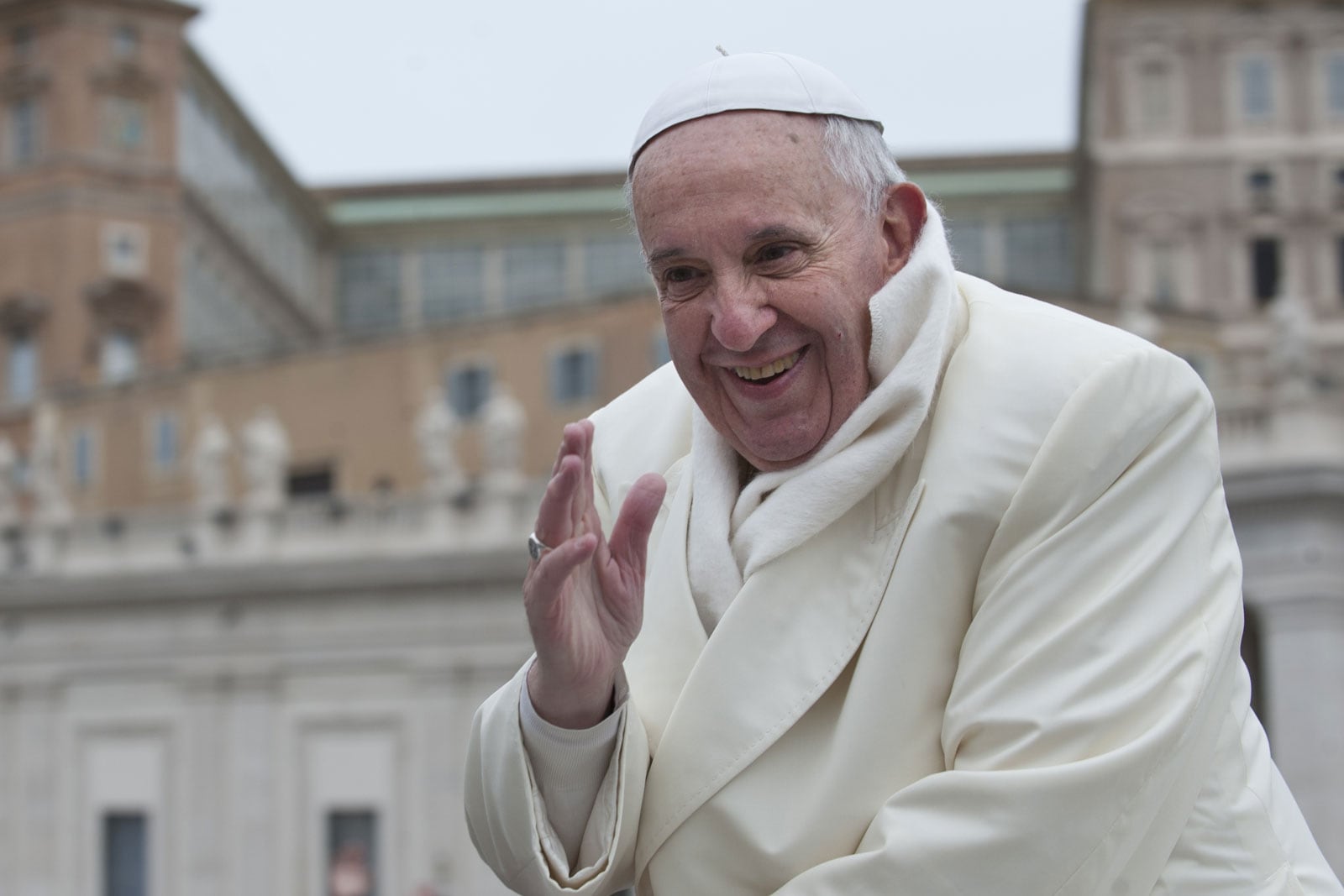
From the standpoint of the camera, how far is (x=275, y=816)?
1155 inches

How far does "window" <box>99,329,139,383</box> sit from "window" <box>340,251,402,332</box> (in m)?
15.2

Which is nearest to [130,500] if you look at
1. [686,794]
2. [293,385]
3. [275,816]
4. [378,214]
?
[293,385]

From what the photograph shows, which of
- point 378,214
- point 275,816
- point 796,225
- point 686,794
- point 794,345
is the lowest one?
point 275,816

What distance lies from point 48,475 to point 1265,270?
1130 inches

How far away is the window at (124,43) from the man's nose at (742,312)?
44.5 meters

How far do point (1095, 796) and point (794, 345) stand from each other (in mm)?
624

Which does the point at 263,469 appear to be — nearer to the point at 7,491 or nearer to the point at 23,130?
the point at 7,491

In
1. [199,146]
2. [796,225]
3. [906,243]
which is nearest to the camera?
[796,225]

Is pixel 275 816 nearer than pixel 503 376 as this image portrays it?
Yes

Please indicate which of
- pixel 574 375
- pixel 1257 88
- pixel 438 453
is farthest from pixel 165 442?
pixel 1257 88

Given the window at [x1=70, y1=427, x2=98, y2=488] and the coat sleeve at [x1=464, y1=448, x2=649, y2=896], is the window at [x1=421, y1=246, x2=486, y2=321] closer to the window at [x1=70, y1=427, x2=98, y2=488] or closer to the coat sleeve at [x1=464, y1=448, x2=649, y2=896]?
the window at [x1=70, y1=427, x2=98, y2=488]

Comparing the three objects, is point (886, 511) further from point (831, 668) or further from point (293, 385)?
point (293, 385)

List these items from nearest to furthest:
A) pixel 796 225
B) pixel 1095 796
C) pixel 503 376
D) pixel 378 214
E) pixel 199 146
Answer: pixel 1095 796
pixel 796 225
pixel 503 376
pixel 199 146
pixel 378 214

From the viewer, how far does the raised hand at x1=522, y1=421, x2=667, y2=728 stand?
2.26m
